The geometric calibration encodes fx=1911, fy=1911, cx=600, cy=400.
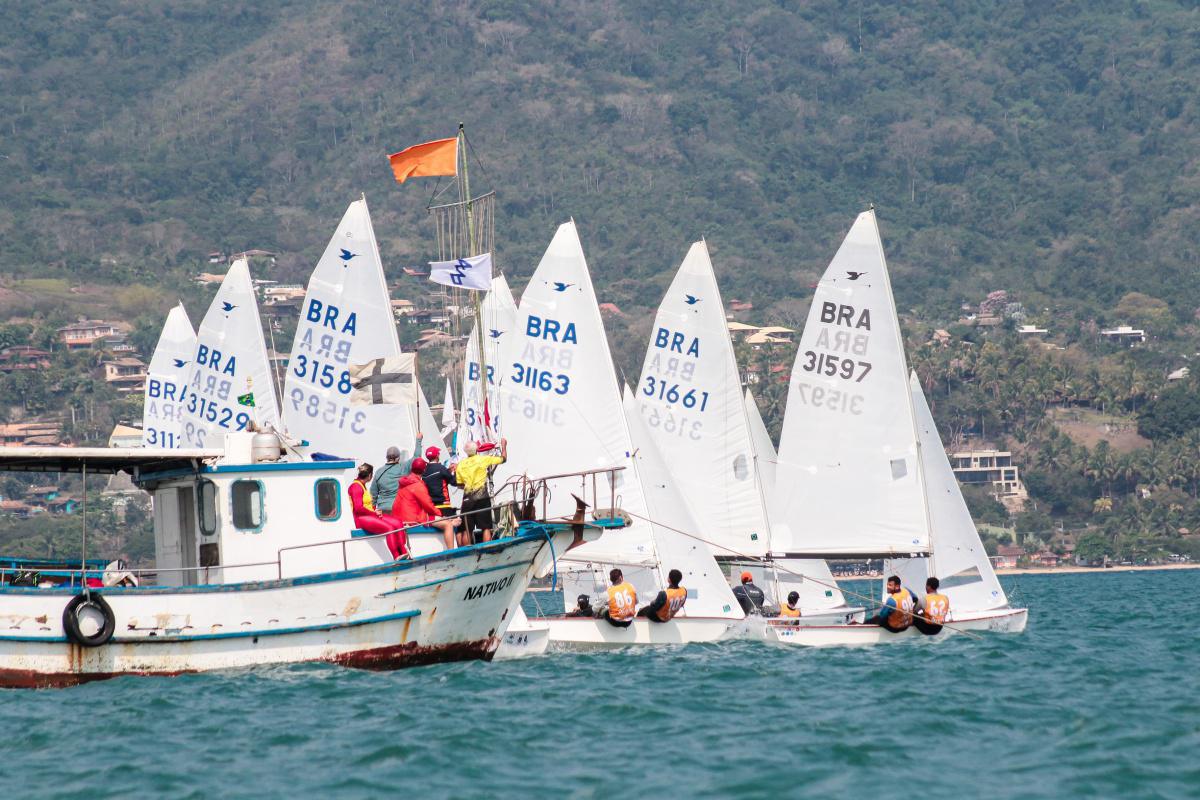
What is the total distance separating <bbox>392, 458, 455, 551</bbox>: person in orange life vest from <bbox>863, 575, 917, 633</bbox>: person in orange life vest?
8.23 m

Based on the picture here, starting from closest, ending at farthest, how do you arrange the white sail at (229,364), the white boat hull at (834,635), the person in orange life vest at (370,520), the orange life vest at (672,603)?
the person in orange life vest at (370,520) → the orange life vest at (672,603) → the white boat hull at (834,635) → the white sail at (229,364)

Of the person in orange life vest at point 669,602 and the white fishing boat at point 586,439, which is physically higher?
the white fishing boat at point 586,439

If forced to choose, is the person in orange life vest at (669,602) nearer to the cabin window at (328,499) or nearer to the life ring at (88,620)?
the cabin window at (328,499)

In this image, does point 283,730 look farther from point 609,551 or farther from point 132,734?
point 609,551

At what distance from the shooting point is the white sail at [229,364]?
1784 inches

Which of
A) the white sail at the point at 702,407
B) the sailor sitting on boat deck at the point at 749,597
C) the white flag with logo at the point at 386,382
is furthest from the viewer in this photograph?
the white sail at the point at 702,407

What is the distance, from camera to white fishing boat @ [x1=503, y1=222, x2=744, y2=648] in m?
33.5

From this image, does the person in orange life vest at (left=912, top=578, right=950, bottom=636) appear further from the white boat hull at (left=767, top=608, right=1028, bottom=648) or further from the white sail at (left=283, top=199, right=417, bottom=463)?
the white sail at (left=283, top=199, right=417, bottom=463)

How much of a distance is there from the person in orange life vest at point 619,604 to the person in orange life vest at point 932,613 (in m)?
4.75

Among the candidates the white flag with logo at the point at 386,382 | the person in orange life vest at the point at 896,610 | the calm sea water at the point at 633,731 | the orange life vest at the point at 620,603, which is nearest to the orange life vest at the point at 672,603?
the orange life vest at the point at 620,603

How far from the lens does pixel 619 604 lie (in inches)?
1206

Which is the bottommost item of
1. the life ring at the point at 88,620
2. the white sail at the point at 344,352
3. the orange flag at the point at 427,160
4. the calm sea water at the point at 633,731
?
the calm sea water at the point at 633,731

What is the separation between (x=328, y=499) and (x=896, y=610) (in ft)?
32.5

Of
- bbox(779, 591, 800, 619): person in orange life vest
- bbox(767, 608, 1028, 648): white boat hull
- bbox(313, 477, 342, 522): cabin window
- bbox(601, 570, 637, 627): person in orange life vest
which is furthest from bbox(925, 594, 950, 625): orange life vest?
bbox(313, 477, 342, 522): cabin window
